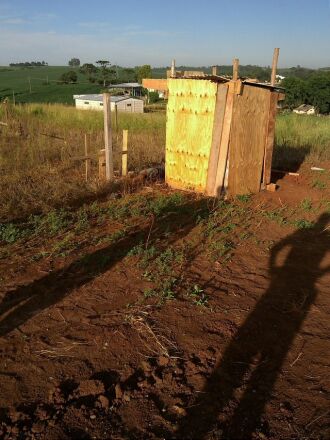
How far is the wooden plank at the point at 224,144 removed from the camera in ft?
23.1

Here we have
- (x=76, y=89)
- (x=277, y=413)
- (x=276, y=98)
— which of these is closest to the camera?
(x=277, y=413)

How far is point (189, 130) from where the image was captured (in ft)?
25.2

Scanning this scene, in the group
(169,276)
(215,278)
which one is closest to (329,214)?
(215,278)

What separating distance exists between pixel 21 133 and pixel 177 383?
12.8 meters

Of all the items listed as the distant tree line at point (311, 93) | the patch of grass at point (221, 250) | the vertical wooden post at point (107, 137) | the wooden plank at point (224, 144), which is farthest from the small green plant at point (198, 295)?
the distant tree line at point (311, 93)

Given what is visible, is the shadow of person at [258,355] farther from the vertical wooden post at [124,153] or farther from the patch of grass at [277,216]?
the vertical wooden post at [124,153]

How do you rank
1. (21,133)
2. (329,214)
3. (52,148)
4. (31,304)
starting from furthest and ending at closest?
1. (21,133)
2. (52,148)
3. (329,214)
4. (31,304)

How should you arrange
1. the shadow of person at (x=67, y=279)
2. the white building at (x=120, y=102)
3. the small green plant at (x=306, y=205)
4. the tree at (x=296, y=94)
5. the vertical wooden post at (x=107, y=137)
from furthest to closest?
1. the tree at (x=296, y=94)
2. the white building at (x=120, y=102)
3. the vertical wooden post at (x=107, y=137)
4. the small green plant at (x=306, y=205)
5. the shadow of person at (x=67, y=279)

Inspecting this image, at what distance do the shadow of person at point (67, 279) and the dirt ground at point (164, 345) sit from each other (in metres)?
0.02

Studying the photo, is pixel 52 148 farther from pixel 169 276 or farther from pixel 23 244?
pixel 169 276

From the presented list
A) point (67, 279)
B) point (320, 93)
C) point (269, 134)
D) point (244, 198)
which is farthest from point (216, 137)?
point (320, 93)

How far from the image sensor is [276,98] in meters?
8.00

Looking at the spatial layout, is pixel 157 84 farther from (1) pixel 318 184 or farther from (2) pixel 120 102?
(2) pixel 120 102

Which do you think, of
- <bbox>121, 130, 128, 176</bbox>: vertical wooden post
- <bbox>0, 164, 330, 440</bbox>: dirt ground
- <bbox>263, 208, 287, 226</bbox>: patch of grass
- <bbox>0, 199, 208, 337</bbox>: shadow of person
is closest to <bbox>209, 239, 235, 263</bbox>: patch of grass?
<bbox>0, 164, 330, 440</bbox>: dirt ground
